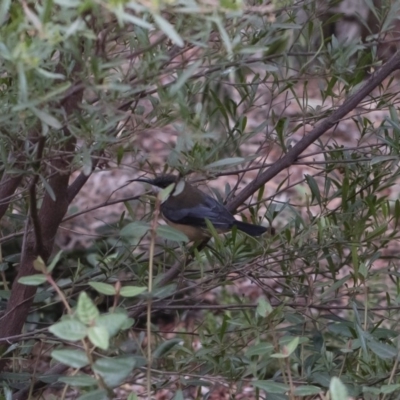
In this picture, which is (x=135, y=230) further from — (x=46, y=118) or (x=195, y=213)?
(x=195, y=213)

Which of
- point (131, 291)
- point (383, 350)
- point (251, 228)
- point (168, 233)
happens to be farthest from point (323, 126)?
point (131, 291)

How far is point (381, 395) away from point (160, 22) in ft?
3.79

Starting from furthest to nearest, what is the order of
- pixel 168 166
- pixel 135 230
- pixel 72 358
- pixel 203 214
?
1. pixel 203 214
2. pixel 168 166
3. pixel 135 230
4. pixel 72 358

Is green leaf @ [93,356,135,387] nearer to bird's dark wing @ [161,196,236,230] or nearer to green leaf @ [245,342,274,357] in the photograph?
green leaf @ [245,342,274,357]

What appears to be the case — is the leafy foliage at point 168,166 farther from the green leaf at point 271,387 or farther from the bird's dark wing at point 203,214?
the bird's dark wing at point 203,214

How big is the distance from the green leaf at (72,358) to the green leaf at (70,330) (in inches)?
2.9

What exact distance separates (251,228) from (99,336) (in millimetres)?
1188

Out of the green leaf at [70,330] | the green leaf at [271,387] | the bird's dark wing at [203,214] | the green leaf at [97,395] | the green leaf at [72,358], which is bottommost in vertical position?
the bird's dark wing at [203,214]

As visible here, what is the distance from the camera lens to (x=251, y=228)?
239 cm

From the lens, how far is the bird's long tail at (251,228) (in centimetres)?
236

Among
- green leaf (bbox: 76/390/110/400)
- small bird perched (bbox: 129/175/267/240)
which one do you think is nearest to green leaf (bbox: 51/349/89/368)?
green leaf (bbox: 76/390/110/400)

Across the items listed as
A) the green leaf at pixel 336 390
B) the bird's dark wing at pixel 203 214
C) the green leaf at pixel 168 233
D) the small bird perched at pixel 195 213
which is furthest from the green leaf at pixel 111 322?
the bird's dark wing at pixel 203 214

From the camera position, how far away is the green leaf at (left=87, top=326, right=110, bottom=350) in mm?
1230

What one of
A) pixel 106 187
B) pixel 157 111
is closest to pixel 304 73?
pixel 157 111
